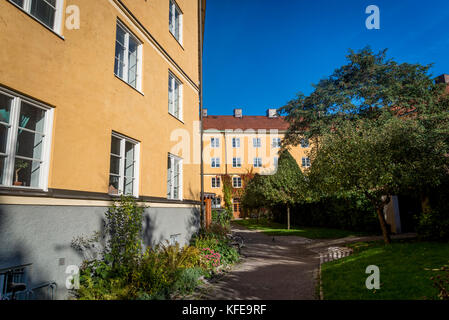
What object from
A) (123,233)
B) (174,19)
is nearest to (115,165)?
(123,233)

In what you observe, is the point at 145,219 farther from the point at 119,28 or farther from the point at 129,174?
the point at 119,28

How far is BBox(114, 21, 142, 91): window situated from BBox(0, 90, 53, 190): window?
2.91 m

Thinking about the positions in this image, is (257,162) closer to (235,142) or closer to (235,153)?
(235,153)

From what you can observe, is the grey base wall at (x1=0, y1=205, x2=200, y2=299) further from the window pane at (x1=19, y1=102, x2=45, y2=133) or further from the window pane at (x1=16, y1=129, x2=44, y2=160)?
the window pane at (x1=19, y1=102, x2=45, y2=133)

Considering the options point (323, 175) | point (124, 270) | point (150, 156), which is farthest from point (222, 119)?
point (124, 270)

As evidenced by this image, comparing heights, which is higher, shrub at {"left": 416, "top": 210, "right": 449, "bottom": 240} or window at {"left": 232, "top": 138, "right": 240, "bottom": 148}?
window at {"left": 232, "top": 138, "right": 240, "bottom": 148}

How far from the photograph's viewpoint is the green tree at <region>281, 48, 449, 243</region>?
1155 centimetres

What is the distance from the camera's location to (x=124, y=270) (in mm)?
5977

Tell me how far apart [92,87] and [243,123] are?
1738 inches

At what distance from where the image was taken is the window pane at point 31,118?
16.2ft

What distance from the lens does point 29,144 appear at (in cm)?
502

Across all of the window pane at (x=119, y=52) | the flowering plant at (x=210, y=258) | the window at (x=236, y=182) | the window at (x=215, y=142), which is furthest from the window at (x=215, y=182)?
the window pane at (x=119, y=52)

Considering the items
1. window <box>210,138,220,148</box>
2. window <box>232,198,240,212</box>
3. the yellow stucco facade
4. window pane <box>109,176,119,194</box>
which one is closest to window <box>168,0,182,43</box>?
window pane <box>109,176,119,194</box>

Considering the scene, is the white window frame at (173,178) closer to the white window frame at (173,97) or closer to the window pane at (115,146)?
the white window frame at (173,97)
